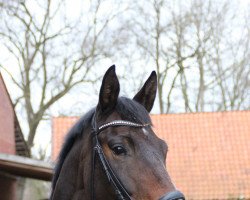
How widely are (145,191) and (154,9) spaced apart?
1066 inches

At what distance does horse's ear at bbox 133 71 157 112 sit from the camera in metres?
3.49

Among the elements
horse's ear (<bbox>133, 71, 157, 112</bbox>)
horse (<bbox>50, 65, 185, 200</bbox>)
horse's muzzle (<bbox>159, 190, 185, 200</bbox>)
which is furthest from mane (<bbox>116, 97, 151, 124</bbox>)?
horse's muzzle (<bbox>159, 190, 185, 200</bbox>)

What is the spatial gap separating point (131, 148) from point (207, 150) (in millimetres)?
13126

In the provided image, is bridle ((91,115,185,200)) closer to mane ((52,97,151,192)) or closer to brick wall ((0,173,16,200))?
mane ((52,97,151,192))

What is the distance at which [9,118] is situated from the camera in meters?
12.7

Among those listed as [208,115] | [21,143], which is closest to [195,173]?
[208,115]

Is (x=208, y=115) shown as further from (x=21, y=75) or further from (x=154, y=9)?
(x=154, y=9)

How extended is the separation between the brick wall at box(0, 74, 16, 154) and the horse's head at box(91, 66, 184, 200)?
8.92 m

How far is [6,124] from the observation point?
12312 mm

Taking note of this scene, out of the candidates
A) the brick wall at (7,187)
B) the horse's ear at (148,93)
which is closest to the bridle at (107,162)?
the horse's ear at (148,93)

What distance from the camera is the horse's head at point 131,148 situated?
285cm

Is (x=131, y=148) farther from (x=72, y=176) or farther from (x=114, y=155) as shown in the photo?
(x=72, y=176)

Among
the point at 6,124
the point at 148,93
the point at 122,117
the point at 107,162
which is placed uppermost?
the point at 148,93

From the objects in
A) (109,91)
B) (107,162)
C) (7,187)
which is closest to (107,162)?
(107,162)
